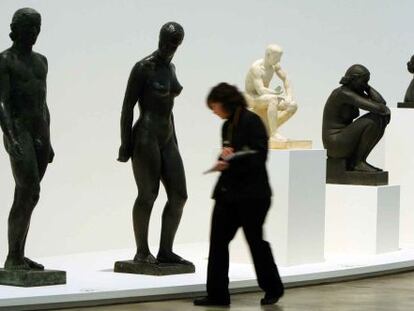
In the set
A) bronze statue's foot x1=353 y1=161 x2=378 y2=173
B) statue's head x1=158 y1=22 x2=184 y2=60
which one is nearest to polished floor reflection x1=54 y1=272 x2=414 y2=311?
bronze statue's foot x1=353 y1=161 x2=378 y2=173

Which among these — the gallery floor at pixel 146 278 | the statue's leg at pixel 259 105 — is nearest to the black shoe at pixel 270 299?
the gallery floor at pixel 146 278

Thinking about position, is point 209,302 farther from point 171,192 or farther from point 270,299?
point 171,192

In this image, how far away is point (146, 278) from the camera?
32.1ft

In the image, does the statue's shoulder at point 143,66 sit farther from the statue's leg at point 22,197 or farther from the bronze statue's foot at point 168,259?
the bronze statue's foot at point 168,259

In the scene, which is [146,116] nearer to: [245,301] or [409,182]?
[245,301]

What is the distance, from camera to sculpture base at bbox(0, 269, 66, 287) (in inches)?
360

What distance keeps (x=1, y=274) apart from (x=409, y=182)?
16.6ft

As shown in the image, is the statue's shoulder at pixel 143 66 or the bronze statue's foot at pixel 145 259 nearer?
the statue's shoulder at pixel 143 66

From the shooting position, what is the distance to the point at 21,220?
927 cm

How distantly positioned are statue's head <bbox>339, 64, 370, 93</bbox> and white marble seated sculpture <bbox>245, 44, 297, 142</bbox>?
2.68 ft

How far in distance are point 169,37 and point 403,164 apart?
394 centimetres

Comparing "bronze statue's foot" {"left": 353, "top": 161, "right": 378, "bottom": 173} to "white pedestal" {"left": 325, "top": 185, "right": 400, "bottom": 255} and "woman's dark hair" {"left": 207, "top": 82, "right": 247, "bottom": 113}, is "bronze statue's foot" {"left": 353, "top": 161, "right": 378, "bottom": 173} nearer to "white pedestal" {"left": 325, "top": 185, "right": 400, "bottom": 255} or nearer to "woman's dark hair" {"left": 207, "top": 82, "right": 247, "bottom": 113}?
"white pedestal" {"left": 325, "top": 185, "right": 400, "bottom": 255}

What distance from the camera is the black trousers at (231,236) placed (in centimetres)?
889

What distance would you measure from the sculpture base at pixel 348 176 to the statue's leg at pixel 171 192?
2.31m
